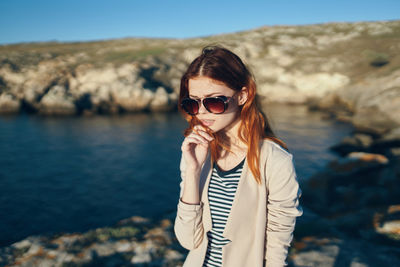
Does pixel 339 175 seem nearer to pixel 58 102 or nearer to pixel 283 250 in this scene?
pixel 283 250

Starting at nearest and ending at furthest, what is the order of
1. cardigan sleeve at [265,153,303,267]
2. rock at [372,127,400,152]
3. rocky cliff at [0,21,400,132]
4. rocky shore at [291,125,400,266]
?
cardigan sleeve at [265,153,303,267], rocky shore at [291,125,400,266], rock at [372,127,400,152], rocky cliff at [0,21,400,132]

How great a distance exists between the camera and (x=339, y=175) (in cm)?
1018

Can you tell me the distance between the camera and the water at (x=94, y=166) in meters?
10.1

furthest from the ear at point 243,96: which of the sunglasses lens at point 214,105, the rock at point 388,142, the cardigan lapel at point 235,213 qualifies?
the rock at point 388,142

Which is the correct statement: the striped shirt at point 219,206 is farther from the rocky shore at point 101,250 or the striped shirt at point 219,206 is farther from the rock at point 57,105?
the rock at point 57,105

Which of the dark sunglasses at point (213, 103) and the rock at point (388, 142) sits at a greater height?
the dark sunglasses at point (213, 103)

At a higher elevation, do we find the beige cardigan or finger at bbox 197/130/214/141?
finger at bbox 197/130/214/141

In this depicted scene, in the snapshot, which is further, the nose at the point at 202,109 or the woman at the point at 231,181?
the nose at the point at 202,109

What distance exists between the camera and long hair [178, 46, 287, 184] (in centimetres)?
218

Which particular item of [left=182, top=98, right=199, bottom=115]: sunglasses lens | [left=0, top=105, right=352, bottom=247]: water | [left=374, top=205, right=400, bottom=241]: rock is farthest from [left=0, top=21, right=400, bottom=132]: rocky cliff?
[left=182, top=98, right=199, bottom=115]: sunglasses lens

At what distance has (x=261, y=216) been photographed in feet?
7.09

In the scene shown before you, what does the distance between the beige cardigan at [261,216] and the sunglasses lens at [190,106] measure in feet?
2.29

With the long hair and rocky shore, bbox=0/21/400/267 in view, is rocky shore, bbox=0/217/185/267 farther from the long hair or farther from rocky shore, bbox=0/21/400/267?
the long hair

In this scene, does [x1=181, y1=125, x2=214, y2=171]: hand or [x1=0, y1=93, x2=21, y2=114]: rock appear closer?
[x1=181, y1=125, x2=214, y2=171]: hand
